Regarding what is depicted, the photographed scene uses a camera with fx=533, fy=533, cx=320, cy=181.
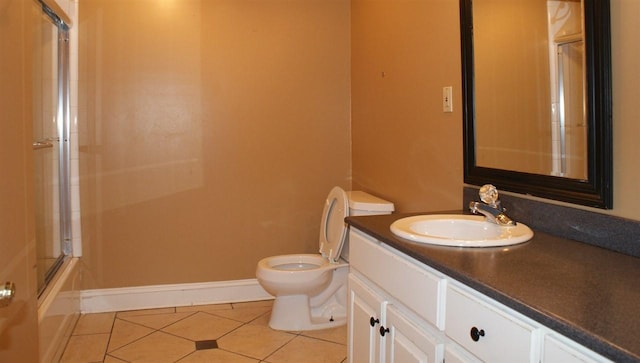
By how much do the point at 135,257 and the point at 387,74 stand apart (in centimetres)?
197

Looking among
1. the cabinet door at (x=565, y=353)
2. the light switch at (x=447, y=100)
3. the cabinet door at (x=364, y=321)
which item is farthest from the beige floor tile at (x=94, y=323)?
the cabinet door at (x=565, y=353)

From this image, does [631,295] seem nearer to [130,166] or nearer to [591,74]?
[591,74]

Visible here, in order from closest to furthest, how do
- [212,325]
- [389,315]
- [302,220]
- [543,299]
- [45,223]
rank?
Result: [543,299]
[389,315]
[45,223]
[212,325]
[302,220]

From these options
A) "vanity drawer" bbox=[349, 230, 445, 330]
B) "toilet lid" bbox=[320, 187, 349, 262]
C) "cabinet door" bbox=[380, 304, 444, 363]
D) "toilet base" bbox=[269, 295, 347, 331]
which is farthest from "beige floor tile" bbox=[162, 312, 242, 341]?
"cabinet door" bbox=[380, 304, 444, 363]

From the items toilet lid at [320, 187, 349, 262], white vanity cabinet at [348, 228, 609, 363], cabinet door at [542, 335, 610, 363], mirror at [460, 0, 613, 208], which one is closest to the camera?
cabinet door at [542, 335, 610, 363]

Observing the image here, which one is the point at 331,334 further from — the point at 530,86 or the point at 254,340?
the point at 530,86

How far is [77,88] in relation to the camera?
10.8ft

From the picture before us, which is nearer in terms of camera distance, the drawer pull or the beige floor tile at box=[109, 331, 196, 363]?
the drawer pull

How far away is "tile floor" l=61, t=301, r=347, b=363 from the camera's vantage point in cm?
274

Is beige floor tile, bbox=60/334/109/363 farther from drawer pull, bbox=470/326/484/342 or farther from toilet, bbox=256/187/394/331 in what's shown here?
drawer pull, bbox=470/326/484/342

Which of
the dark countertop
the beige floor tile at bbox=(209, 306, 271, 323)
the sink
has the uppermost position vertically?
the sink

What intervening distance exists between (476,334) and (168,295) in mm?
2693

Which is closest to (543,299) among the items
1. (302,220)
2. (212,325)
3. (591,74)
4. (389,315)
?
(389,315)

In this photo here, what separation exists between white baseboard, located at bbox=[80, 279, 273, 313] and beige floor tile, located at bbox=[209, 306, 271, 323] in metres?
0.16
